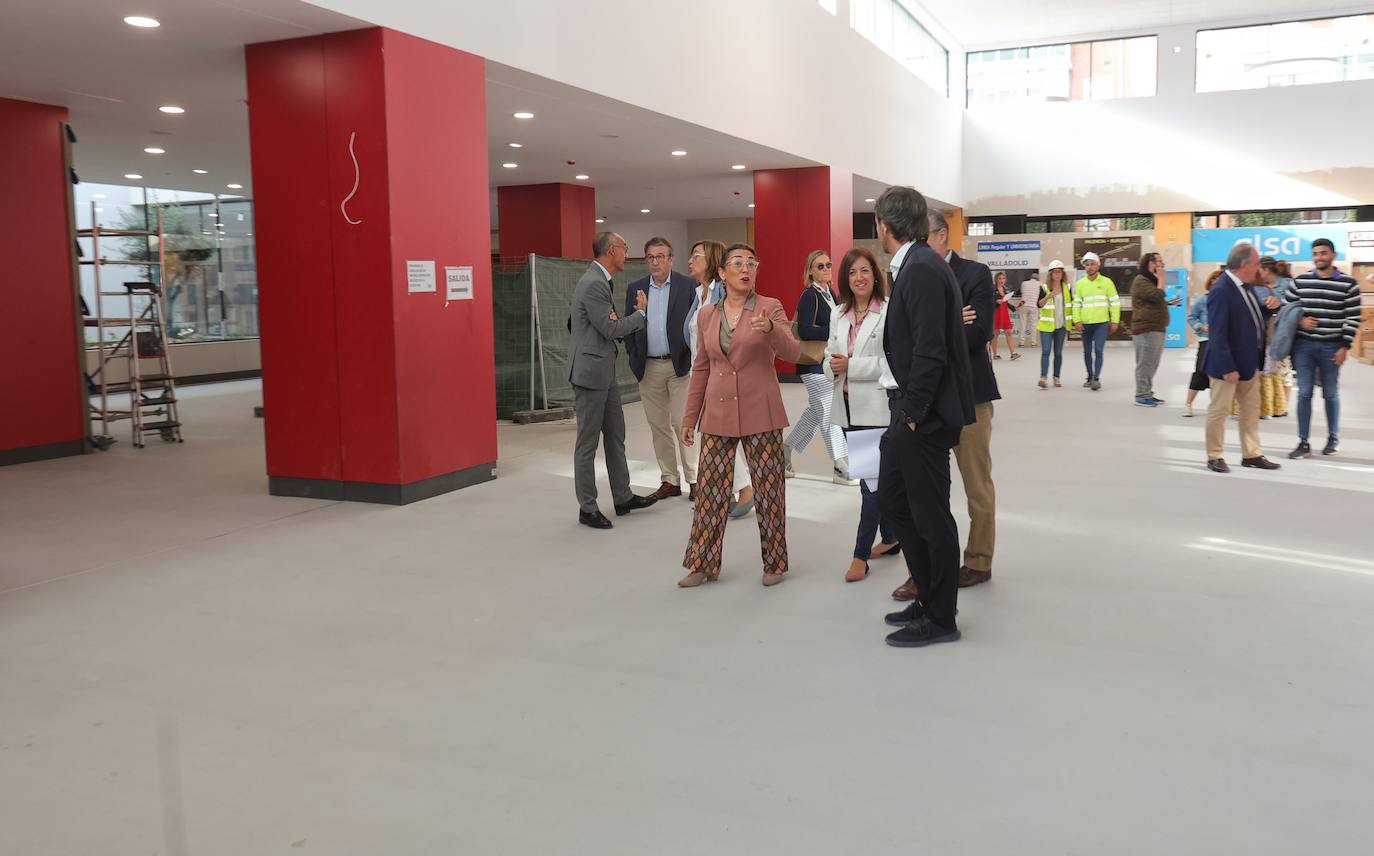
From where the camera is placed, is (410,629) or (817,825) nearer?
(817,825)

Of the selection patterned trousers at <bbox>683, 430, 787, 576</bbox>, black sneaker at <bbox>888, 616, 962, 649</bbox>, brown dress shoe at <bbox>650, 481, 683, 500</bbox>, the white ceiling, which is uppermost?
the white ceiling

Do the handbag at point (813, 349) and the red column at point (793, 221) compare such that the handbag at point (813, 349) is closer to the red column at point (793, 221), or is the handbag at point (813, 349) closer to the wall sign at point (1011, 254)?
the red column at point (793, 221)

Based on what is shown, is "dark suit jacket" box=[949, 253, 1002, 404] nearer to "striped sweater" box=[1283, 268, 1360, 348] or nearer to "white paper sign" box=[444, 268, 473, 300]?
"white paper sign" box=[444, 268, 473, 300]

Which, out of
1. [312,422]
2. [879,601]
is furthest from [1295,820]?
[312,422]

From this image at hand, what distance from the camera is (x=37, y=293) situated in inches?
362

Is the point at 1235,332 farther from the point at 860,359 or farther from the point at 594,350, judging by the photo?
the point at 594,350

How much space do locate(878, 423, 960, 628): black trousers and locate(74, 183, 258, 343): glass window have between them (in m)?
16.0

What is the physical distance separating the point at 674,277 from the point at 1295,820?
4.84 m

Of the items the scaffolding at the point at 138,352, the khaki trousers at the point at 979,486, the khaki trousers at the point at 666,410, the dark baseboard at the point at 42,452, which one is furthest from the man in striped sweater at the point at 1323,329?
the dark baseboard at the point at 42,452

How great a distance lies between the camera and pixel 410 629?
4398 mm

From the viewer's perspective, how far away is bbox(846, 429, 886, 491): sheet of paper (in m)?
4.73

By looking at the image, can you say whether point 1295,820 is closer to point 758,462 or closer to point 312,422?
point 758,462

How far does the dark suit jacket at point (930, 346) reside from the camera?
3.89m

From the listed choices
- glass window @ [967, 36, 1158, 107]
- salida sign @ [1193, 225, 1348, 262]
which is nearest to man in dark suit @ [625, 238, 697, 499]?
salida sign @ [1193, 225, 1348, 262]
